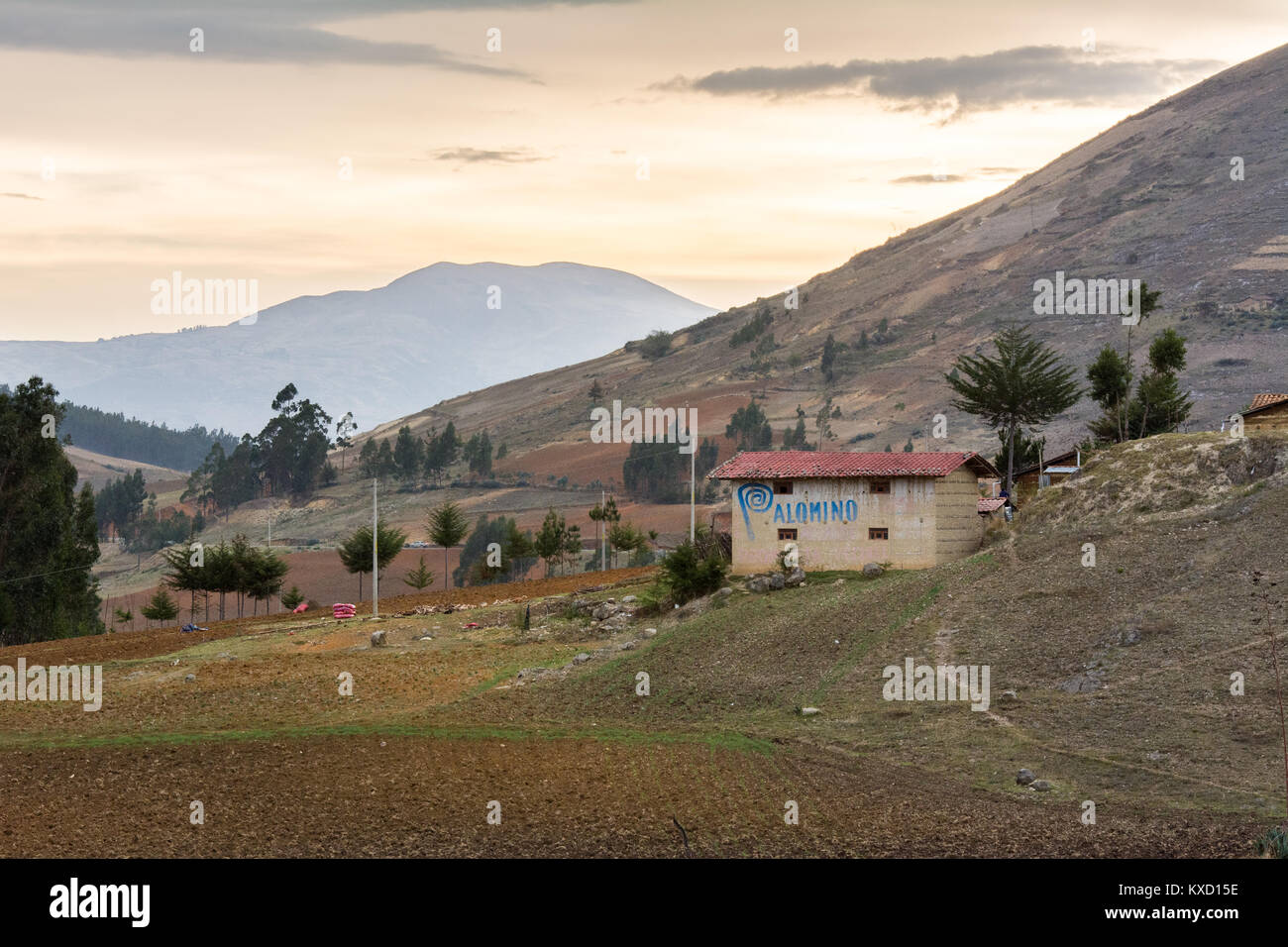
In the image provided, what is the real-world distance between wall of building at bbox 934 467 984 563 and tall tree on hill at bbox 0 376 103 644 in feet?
167

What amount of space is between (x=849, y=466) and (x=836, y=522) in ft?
7.47

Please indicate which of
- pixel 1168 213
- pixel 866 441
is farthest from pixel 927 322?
pixel 866 441

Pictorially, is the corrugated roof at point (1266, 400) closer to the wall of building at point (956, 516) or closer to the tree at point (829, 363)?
the wall of building at point (956, 516)

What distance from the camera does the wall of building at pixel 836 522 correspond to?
1918 inches

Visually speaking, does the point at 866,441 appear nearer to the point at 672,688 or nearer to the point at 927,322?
the point at 927,322

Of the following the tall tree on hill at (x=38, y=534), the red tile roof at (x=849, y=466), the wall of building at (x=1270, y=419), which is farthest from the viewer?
the tall tree on hill at (x=38, y=534)

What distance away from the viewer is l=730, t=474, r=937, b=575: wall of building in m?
48.7

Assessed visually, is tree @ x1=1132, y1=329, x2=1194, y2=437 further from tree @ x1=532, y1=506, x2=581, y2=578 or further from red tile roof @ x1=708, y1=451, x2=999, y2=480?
tree @ x1=532, y1=506, x2=581, y2=578

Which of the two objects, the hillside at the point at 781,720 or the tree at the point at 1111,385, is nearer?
the hillside at the point at 781,720

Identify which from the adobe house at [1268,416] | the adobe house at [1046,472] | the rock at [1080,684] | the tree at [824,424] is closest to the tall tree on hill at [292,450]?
the tree at [824,424]

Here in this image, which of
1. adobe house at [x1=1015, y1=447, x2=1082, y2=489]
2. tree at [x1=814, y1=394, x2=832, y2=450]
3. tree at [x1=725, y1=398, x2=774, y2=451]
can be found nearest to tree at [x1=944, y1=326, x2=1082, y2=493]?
adobe house at [x1=1015, y1=447, x2=1082, y2=489]

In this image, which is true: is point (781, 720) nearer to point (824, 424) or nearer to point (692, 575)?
point (692, 575)

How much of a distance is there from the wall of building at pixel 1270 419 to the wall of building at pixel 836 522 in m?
11.5

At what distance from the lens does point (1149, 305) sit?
240ft
